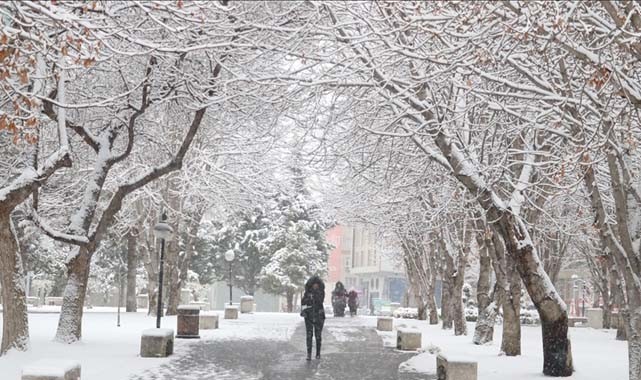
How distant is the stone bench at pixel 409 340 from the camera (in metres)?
19.9

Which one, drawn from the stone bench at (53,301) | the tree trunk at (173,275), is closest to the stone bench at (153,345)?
the tree trunk at (173,275)

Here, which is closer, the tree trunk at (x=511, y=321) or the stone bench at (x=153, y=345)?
the stone bench at (x=153, y=345)

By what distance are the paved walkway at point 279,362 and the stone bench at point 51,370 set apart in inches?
108

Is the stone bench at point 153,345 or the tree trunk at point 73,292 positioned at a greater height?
the tree trunk at point 73,292

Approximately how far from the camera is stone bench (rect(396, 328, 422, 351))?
19922 mm

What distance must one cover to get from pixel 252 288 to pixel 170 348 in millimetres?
40491

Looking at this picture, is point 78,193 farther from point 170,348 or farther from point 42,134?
point 170,348

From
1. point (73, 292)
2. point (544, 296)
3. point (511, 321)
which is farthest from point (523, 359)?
point (73, 292)

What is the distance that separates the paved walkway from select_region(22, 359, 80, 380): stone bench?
2743 millimetres

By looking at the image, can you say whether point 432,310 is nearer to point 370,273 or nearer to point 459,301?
point 459,301

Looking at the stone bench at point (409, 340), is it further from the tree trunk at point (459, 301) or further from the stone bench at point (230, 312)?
the stone bench at point (230, 312)

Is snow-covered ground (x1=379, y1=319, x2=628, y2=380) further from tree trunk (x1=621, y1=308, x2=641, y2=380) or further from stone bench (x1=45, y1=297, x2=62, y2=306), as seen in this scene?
stone bench (x1=45, y1=297, x2=62, y2=306)

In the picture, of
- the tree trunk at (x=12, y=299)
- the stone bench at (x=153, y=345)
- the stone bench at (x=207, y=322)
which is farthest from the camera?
the stone bench at (x=207, y=322)

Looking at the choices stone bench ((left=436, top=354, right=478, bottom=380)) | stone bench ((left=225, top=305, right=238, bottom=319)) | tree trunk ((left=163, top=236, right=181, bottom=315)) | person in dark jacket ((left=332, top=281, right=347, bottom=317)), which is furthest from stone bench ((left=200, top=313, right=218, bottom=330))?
person in dark jacket ((left=332, top=281, right=347, bottom=317))
